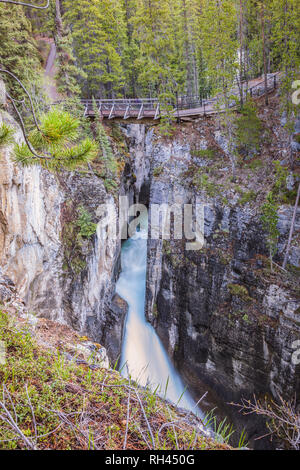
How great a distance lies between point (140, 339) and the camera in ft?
49.4

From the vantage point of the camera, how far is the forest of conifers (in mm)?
11633

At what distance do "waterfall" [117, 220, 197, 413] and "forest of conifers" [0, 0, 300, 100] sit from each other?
36.3 feet

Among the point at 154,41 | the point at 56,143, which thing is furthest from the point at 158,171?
the point at 56,143

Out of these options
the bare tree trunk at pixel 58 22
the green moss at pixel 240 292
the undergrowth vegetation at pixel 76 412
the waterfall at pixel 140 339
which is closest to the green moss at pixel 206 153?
the green moss at pixel 240 292

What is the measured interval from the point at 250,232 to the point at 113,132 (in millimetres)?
11705

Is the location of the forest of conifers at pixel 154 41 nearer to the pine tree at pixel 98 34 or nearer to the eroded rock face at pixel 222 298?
the pine tree at pixel 98 34

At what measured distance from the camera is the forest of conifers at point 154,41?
38.2ft

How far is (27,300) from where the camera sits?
27.9 feet

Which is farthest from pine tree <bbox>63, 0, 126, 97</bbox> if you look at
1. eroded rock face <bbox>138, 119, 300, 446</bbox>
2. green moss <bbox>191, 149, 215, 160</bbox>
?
green moss <bbox>191, 149, 215, 160</bbox>

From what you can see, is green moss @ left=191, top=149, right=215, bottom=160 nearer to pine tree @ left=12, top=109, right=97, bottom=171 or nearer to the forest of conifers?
the forest of conifers

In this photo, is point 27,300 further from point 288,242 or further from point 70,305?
point 288,242

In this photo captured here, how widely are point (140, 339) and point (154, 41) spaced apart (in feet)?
58.8

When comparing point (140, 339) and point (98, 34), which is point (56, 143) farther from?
A: point (98, 34)

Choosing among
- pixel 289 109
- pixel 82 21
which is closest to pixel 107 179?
pixel 289 109
